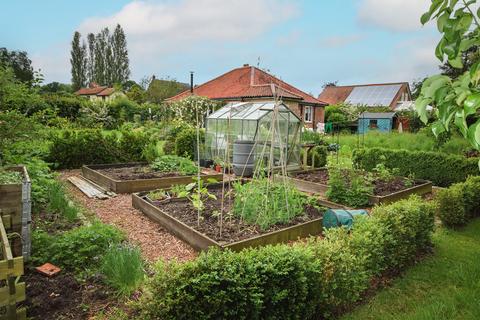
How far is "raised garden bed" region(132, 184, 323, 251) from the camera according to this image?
421 cm

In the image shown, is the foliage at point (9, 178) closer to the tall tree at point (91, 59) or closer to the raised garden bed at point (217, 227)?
the raised garden bed at point (217, 227)

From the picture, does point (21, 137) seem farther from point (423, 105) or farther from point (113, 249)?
point (423, 105)

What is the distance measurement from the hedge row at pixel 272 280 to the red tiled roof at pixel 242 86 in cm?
1868

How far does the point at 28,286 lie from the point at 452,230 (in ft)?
A: 19.8

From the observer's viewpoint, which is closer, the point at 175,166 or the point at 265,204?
the point at 265,204

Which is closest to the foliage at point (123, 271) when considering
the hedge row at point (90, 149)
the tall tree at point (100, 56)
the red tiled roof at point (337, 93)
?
the hedge row at point (90, 149)

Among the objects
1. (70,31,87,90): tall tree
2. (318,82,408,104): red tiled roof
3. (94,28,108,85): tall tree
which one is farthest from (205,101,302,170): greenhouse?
(70,31,87,90): tall tree

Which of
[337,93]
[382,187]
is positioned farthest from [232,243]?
[337,93]

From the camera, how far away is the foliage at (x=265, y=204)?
188 inches

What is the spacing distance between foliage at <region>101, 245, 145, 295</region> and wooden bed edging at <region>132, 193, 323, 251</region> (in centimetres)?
109

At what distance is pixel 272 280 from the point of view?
8.55ft

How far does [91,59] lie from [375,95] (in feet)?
149

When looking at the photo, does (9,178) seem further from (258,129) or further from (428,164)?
(428,164)

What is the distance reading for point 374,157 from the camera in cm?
967
